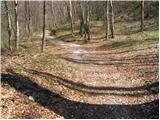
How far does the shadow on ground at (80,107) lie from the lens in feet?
47.3

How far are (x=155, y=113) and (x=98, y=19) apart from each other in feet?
192

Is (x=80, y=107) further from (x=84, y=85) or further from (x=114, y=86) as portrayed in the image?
(x=84, y=85)

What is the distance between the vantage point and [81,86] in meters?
19.5

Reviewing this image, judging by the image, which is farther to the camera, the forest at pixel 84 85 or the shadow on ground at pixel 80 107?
the forest at pixel 84 85

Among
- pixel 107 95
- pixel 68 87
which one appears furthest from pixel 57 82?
pixel 107 95

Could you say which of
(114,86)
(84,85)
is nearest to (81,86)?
(84,85)

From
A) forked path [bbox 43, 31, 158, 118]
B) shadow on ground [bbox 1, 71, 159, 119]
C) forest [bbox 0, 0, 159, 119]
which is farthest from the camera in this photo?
forked path [bbox 43, 31, 158, 118]

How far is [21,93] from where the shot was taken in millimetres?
16250

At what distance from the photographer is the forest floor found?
14617 millimetres

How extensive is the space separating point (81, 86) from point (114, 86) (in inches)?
67.4

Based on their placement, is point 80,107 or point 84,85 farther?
point 84,85

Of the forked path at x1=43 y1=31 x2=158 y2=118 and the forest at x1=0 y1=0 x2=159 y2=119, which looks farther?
the forked path at x1=43 y1=31 x2=158 y2=118

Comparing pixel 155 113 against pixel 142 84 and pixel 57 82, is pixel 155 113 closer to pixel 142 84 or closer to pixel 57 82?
pixel 142 84

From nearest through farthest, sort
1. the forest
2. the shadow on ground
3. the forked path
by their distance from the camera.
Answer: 1. the shadow on ground
2. the forest
3. the forked path
